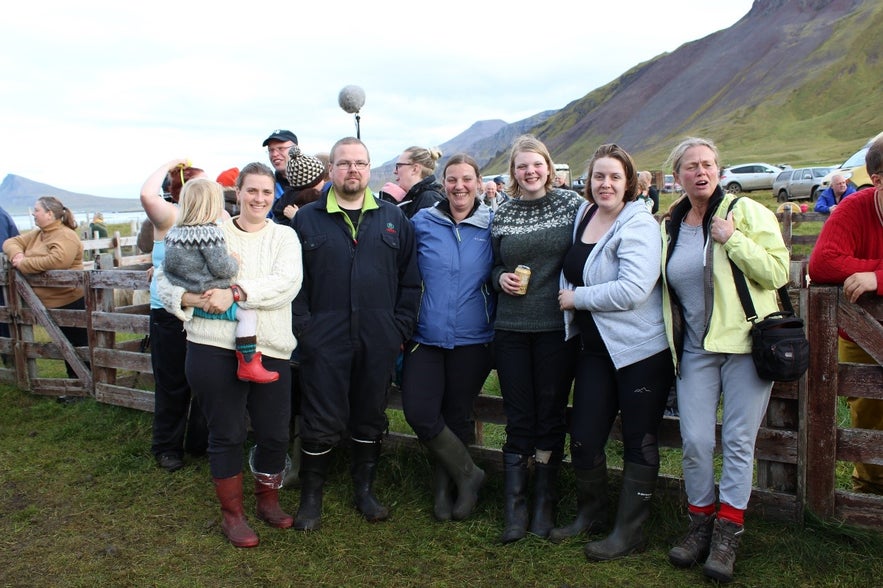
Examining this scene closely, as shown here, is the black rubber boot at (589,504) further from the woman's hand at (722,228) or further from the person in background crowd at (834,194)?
the person in background crowd at (834,194)

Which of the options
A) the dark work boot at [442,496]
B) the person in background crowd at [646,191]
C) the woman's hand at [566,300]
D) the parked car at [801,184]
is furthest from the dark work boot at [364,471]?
the parked car at [801,184]

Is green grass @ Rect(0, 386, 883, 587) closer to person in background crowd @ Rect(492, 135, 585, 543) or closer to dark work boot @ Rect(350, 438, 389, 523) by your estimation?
dark work boot @ Rect(350, 438, 389, 523)

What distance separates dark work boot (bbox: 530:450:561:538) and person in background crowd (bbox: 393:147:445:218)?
6.51 feet

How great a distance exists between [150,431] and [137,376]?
1170 millimetres

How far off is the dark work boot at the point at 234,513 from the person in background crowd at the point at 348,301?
313 mm

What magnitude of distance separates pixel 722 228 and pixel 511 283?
115cm

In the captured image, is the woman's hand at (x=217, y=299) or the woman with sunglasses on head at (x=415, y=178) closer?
the woman's hand at (x=217, y=299)

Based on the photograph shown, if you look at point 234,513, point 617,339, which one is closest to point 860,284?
point 617,339

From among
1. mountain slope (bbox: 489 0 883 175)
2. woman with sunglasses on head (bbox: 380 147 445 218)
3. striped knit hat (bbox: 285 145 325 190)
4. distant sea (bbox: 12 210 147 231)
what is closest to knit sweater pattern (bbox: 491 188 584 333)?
woman with sunglasses on head (bbox: 380 147 445 218)

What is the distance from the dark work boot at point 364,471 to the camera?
14.6ft

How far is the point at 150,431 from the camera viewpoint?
599 centimetres

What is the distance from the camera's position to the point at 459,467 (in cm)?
435

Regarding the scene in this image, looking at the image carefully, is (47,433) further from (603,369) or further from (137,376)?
(603,369)

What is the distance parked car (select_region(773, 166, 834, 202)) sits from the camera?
2811 cm
